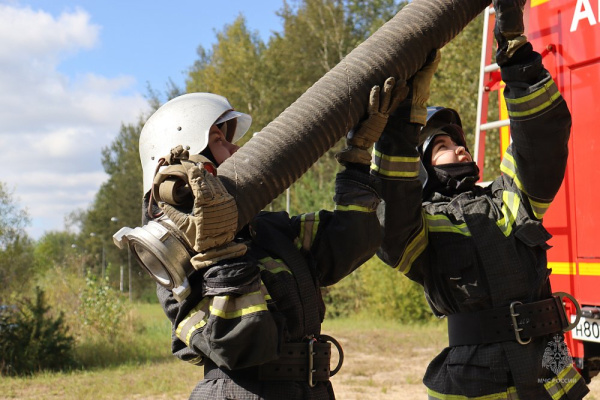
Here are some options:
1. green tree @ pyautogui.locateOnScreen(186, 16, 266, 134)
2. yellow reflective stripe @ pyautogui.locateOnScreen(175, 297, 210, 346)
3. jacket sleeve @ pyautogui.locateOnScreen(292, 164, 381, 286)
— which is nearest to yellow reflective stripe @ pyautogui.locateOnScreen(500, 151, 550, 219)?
jacket sleeve @ pyautogui.locateOnScreen(292, 164, 381, 286)

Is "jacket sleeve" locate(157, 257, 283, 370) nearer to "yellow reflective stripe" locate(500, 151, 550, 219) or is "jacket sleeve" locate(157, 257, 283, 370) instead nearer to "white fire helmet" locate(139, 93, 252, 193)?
"white fire helmet" locate(139, 93, 252, 193)

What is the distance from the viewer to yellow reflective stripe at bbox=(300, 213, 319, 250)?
100 inches

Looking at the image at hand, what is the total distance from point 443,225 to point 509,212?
29cm

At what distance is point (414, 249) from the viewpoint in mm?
2965

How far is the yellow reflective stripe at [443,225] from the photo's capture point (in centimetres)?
297

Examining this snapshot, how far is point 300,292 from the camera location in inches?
93.2

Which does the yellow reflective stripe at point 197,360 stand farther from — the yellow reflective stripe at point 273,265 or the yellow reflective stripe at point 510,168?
the yellow reflective stripe at point 510,168

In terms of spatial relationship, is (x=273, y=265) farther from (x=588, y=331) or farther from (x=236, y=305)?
(x=588, y=331)

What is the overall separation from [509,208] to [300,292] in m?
1.13

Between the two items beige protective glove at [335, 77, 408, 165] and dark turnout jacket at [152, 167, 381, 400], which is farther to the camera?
beige protective glove at [335, 77, 408, 165]

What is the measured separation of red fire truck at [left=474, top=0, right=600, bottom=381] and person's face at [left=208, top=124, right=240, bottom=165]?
7.12 feet

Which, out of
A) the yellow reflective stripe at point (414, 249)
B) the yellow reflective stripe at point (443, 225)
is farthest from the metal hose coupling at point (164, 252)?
the yellow reflective stripe at point (443, 225)

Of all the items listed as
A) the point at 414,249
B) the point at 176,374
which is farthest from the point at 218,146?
the point at 176,374

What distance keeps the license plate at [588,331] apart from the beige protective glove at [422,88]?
176 cm
